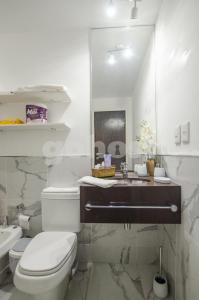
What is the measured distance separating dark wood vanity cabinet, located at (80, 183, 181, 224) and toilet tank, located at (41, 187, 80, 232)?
0.35m

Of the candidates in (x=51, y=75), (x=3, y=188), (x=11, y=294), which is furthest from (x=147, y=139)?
(x=11, y=294)

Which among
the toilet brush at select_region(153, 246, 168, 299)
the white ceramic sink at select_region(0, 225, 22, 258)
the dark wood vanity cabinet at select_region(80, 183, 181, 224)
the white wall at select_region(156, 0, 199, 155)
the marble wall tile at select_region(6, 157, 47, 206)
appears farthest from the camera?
the marble wall tile at select_region(6, 157, 47, 206)

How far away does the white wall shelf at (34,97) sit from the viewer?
1.65 metres

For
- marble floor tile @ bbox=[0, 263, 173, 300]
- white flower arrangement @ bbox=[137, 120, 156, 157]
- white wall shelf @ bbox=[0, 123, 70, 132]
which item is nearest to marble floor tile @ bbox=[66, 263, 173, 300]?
marble floor tile @ bbox=[0, 263, 173, 300]

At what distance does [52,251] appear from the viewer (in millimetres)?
1285

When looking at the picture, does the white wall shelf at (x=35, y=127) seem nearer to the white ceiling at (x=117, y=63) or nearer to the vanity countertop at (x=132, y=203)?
A: the white ceiling at (x=117, y=63)

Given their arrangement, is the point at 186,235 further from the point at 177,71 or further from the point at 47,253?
the point at 177,71

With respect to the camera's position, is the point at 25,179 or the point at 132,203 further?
the point at 25,179

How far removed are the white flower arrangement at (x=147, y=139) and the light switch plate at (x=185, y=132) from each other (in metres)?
0.60

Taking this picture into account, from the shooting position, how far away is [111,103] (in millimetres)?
1848

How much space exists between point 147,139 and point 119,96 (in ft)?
1.67

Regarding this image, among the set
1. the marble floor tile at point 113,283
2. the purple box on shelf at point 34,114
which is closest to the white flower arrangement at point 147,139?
the purple box on shelf at point 34,114

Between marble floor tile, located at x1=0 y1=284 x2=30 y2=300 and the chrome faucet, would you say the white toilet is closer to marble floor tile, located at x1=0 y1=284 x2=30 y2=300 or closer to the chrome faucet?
marble floor tile, located at x1=0 y1=284 x2=30 y2=300

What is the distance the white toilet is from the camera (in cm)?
111
